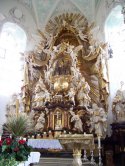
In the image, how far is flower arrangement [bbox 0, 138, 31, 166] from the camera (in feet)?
11.3

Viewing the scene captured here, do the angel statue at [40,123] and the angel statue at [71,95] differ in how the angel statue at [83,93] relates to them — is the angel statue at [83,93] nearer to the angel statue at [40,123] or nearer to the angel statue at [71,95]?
the angel statue at [71,95]

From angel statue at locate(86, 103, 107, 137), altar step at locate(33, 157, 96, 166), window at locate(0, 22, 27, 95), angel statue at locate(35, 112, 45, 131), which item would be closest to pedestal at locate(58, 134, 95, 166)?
altar step at locate(33, 157, 96, 166)

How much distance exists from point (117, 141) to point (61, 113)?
3.02 meters

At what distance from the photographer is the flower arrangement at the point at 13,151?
3.43m

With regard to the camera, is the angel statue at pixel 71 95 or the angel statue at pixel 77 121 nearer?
the angel statue at pixel 77 121

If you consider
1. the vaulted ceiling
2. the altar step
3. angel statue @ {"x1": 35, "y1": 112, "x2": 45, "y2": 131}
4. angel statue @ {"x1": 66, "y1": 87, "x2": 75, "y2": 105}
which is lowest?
the altar step

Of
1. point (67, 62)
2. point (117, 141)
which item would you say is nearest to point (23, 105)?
point (67, 62)

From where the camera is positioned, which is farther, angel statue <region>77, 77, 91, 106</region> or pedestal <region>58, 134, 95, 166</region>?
angel statue <region>77, 77, 91, 106</region>

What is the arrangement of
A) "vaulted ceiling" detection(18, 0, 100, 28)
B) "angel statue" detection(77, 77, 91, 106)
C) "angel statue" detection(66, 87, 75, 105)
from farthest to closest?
1. "vaulted ceiling" detection(18, 0, 100, 28)
2. "angel statue" detection(77, 77, 91, 106)
3. "angel statue" detection(66, 87, 75, 105)

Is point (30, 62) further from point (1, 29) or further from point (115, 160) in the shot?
point (115, 160)

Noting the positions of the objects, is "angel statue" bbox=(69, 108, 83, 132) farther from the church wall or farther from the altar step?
the church wall

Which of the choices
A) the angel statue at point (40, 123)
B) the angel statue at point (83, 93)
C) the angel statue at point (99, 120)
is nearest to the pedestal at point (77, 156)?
the angel statue at point (99, 120)

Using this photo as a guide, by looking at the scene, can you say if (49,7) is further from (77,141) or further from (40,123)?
(77,141)

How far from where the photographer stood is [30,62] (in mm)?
14242
